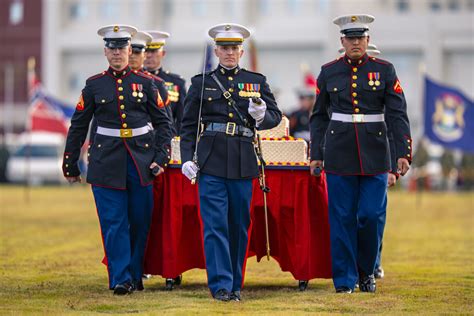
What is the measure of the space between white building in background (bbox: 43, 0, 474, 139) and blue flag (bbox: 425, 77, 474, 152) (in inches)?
1424

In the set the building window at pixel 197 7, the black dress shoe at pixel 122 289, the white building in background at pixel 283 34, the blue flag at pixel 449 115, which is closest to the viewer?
the black dress shoe at pixel 122 289

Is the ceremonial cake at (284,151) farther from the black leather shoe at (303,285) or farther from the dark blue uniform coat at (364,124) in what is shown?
the black leather shoe at (303,285)

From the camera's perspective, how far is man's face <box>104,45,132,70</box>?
35.6ft

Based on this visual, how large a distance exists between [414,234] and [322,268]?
9.64m

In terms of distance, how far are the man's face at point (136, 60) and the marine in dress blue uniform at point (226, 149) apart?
4.63 feet

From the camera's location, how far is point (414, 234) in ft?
68.1

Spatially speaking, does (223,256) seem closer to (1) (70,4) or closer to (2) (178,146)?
(2) (178,146)

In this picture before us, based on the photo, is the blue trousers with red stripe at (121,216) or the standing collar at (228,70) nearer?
the standing collar at (228,70)

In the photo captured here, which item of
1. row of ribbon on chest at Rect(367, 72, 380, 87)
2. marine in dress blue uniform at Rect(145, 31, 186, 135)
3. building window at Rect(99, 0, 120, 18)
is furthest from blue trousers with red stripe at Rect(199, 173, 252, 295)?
building window at Rect(99, 0, 120, 18)

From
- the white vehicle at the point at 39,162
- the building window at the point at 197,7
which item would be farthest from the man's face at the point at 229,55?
the building window at the point at 197,7

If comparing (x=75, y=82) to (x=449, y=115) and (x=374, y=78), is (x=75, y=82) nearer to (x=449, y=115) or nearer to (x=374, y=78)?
(x=449, y=115)

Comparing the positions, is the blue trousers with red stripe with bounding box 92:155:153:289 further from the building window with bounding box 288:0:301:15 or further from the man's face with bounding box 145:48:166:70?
the building window with bounding box 288:0:301:15

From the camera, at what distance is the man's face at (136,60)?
11.7 m

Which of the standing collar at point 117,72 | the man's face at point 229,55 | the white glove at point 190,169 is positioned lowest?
the white glove at point 190,169
